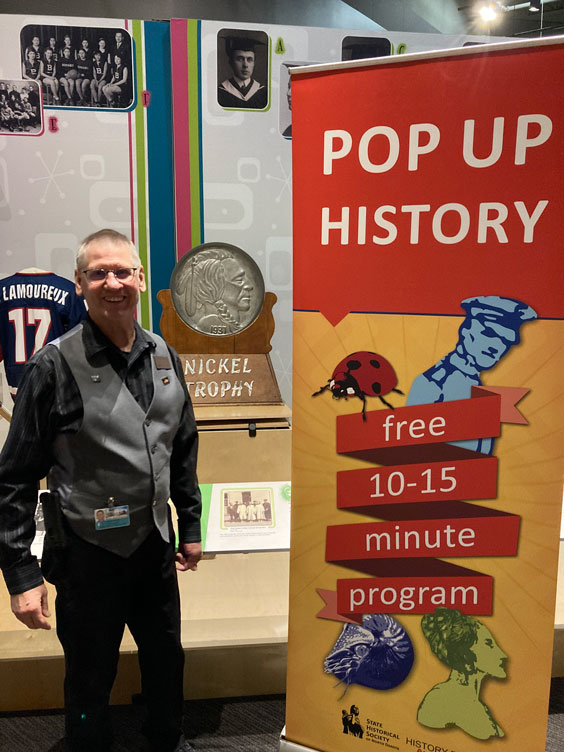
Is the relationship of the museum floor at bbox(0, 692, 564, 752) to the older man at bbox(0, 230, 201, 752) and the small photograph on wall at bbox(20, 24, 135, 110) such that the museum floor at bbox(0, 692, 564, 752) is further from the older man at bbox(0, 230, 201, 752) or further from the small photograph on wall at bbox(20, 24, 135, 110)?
the small photograph on wall at bbox(20, 24, 135, 110)

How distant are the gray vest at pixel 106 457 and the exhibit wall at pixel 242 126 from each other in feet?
7.48

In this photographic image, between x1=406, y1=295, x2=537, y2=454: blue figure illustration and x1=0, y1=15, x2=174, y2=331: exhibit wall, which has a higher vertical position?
x1=0, y1=15, x2=174, y2=331: exhibit wall

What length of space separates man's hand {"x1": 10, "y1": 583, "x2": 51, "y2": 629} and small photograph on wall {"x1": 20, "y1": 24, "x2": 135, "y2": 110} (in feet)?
9.29

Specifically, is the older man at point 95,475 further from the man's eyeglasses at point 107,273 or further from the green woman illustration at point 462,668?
the green woman illustration at point 462,668

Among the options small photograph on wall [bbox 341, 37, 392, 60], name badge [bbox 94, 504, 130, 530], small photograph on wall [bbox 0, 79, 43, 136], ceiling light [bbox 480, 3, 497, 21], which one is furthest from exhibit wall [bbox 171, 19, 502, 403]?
name badge [bbox 94, 504, 130, 530]

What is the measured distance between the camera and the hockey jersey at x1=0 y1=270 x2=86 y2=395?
280 cm

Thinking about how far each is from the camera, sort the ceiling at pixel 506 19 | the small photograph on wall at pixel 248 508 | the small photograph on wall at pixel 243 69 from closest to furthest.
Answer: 1. the small photograph on wall at pixel 248 508
2. the small photograph on wall at pixel 243 69
3. the ceiling at pixel 506 19

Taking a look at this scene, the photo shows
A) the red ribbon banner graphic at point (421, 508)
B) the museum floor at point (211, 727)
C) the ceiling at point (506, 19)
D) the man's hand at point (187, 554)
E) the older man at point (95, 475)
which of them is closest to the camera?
the red ribbon banner graphic at point (421, 508)

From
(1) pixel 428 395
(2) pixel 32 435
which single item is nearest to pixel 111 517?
(2) pixel 32 435

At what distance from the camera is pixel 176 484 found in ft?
5.09

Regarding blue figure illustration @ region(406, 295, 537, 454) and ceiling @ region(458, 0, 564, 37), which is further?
ceiling @ region(458, 0, 564, 37)

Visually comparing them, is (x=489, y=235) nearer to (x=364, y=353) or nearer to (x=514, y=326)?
(x=514, y=326)

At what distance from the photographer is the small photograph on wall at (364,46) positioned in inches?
130

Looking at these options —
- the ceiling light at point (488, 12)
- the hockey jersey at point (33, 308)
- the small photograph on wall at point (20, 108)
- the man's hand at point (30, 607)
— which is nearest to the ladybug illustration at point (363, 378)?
the man's hand at point (30, 607)
